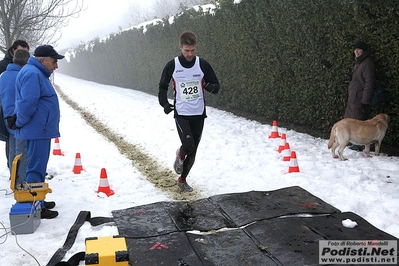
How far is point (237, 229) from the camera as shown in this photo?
4.66m

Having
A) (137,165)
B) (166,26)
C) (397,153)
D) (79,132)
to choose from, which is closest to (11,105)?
(137,165)

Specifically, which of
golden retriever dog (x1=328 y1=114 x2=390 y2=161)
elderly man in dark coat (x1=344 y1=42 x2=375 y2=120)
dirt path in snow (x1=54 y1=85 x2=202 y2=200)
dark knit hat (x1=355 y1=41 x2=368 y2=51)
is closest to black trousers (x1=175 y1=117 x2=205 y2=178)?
dirt path in snow (x1=54 y1=85 x2=202 y2=200)

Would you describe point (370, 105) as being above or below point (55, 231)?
above

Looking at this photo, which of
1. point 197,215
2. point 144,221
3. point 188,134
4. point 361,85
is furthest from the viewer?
point 361,85

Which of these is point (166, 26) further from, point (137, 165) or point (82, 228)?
point (82, 228)

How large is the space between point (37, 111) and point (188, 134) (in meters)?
2.09

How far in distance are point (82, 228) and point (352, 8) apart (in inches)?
253

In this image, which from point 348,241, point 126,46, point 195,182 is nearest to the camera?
point 348,241

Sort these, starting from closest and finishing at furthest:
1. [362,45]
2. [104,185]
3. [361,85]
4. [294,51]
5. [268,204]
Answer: [268,204], [104,185], [362,45], [361,85], [294,51]

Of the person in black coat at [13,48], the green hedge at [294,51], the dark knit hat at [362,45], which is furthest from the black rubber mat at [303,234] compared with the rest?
the person in black coat at [13,48]

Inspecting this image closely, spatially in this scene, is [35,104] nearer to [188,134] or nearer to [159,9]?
[188,134]

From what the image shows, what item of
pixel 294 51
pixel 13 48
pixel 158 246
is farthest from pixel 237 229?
pixel 294 51

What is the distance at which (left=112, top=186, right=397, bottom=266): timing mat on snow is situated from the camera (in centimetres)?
400

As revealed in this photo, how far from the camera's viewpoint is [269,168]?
7.21 m
